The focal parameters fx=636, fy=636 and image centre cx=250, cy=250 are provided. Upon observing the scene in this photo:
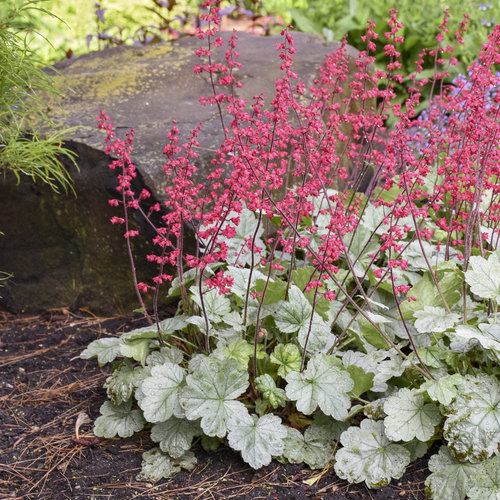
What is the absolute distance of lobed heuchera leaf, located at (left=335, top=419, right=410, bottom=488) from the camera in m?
2.09

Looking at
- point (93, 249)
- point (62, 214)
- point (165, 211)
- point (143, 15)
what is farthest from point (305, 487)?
point (143, 15)

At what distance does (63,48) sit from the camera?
6184mm

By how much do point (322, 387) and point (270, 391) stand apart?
0.18 meters

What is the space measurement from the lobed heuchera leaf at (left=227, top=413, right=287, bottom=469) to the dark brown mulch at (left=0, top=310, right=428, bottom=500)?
0.10 meters

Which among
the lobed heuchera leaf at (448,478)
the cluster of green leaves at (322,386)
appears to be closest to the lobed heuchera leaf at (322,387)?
the cluster of green leaves at (322,386)

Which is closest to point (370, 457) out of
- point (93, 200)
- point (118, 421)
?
point (118, 421)

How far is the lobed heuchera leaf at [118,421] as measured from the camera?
2312 millimetres

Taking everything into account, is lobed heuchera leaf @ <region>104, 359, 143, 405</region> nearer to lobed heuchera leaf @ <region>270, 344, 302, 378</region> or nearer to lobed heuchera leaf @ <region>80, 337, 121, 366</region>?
lobed heuchera leaf @ <region>80, 337, 121, 366</region>

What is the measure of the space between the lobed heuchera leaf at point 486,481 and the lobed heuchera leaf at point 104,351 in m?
1.34

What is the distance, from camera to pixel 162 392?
7.27 feet

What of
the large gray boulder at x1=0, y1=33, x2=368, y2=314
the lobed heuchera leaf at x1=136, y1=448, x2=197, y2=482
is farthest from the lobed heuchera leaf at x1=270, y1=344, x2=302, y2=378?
the large gray boulder at x1=0, y1=33, x2=368, y2=314

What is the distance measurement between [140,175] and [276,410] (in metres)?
1.30

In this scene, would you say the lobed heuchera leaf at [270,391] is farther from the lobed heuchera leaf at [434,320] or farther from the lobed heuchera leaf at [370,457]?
the lobed heuchera leaf at [434,320]

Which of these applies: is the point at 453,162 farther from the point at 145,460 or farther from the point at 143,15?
the point at 143,15
